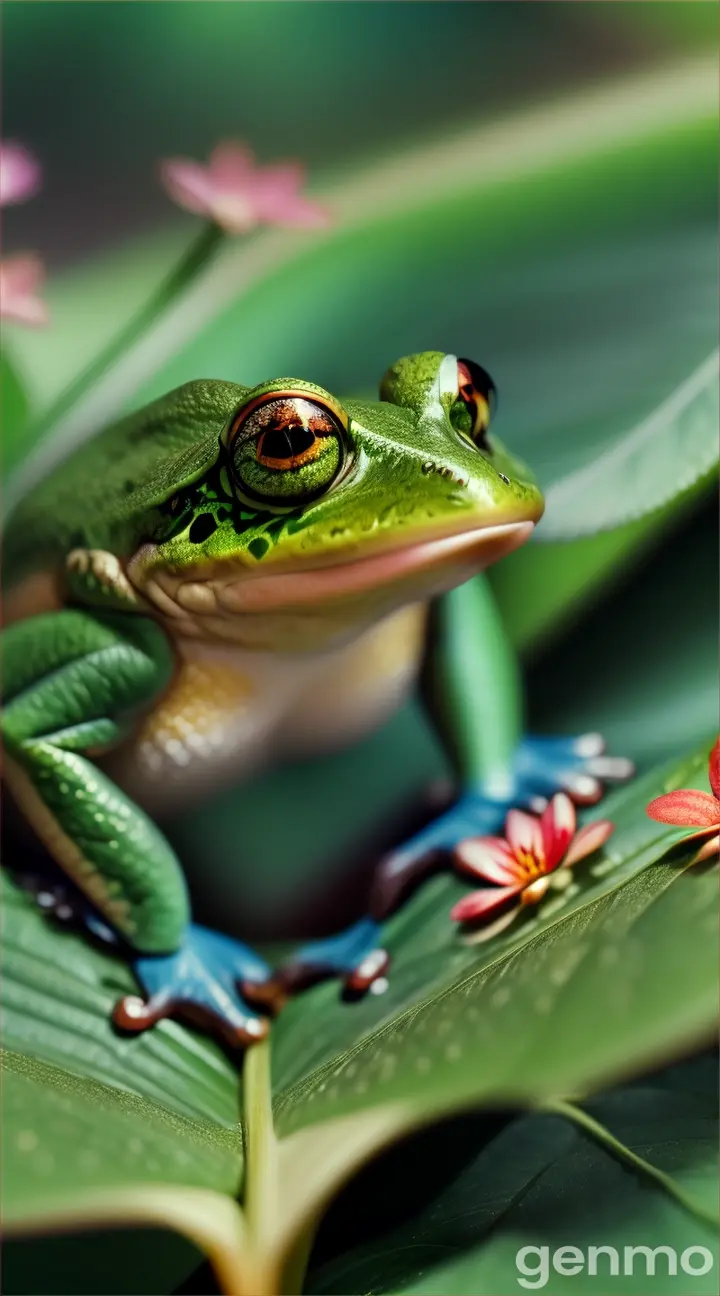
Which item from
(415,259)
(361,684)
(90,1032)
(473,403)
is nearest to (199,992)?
(90,1032)

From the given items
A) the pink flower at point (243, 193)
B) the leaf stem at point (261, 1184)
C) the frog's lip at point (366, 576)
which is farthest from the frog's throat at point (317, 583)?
the pink flower at point (243, 193)

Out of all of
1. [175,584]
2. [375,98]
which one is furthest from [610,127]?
[175,584]

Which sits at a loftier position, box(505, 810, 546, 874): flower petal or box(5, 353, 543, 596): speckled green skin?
box(5, 353, 543, 596): speckled green skin

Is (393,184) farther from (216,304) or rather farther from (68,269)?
(68,269)

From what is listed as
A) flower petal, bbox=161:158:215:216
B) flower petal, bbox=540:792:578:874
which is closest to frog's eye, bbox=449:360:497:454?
flower petal, bbox=540:792:578:874

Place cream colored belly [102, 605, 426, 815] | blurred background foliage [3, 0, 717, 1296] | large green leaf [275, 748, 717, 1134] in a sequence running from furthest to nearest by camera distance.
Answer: blurred background foliage [3, 0, 717, 1296]
cream colored belly [102, 605, 426, 815]
large green leaf [275, 748, 717, 1134]

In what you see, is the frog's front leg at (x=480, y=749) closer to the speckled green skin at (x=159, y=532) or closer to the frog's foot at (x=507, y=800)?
the frog's foot at (x=507, y=800)

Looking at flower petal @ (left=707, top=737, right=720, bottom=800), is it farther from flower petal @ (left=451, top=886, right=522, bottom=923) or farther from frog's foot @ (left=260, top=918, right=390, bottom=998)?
frog's foot @ (left=260, top=918, right=390, bottom=998)
